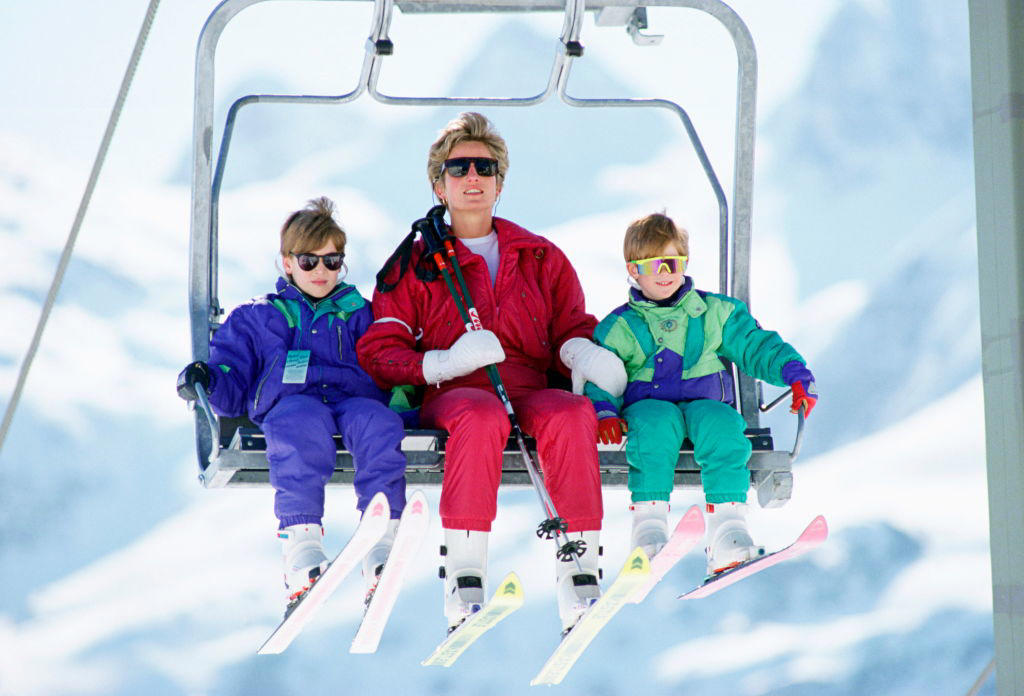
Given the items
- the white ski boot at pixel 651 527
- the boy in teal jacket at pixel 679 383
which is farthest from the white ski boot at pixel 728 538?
the white ski boot at pixel 651 527

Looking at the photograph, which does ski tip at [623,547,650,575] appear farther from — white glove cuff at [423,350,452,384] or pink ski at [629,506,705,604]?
white glove cuff at [423,350,452,384]

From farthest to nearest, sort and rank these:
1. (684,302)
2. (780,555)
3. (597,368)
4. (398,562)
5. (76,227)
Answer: (684,302) < (597,368) < (780,555) < (398,562) < (76,227)

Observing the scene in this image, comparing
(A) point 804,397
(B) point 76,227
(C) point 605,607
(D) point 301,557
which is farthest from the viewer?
(A) point 804,397

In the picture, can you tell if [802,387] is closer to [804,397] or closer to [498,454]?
[804,397]

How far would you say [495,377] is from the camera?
4.71 m

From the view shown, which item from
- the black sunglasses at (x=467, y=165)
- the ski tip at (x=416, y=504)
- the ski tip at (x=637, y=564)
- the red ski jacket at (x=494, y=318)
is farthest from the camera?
the black sunglasses at (x=467, y=165)

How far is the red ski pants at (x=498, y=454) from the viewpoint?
14.1ft

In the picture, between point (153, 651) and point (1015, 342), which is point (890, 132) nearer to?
point (153, 651)

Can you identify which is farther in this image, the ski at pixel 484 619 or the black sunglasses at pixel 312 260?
the black sunglasses at pixel 312 260

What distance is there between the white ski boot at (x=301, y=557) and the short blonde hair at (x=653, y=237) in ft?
4.81

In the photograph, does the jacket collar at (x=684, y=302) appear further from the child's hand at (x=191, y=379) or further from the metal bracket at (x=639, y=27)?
the child's hand at (x=191, y=379)

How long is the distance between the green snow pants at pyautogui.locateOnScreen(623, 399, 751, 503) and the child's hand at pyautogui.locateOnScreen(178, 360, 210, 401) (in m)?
1.36

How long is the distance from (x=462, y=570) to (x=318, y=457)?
560mm

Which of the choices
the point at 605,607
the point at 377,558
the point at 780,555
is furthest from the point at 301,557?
the point at 780,555
